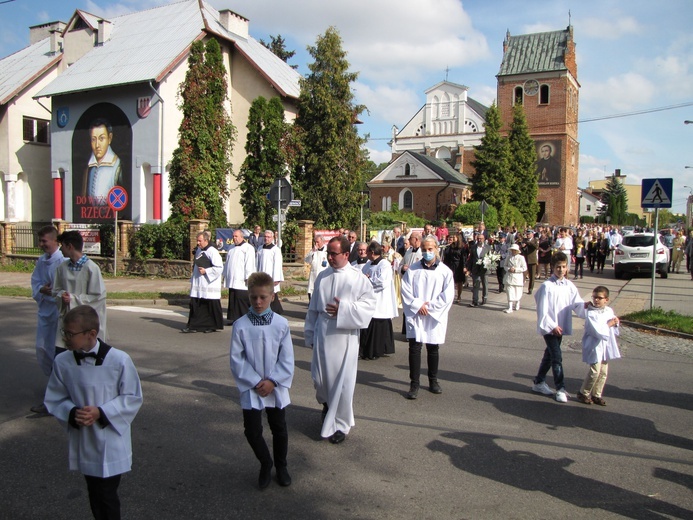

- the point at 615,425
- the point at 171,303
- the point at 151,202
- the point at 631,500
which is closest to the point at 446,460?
the point at 631,500

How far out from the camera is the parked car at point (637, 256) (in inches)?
866

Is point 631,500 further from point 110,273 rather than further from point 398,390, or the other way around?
point 110,273

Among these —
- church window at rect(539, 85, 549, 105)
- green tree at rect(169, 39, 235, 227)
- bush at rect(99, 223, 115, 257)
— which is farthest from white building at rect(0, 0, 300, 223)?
church window at rect(539, 85, 549, 105)

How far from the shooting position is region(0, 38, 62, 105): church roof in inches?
1164

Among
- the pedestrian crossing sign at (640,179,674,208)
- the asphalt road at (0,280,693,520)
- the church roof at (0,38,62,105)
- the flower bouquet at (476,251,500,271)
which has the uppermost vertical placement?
the church roof at (0,38,62,105)

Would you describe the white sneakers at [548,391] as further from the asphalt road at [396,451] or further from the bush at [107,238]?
the bush at [107,238]

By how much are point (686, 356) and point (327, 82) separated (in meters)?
17.7

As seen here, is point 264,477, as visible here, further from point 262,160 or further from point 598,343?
point 262,160

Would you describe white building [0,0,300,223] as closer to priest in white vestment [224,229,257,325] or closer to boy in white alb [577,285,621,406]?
priest in white vestment [224,229,257,325]

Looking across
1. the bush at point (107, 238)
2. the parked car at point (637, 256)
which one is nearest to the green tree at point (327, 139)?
the bush at point (107, 238)

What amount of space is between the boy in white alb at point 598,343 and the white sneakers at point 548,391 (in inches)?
9.5

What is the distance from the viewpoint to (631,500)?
14.0 feet

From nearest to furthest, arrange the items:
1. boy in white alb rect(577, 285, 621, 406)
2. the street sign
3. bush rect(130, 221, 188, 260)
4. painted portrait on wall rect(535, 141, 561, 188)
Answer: boy in white alb rect(577, 285, 621, 406) < the street sign < bush rect(130, 221, 188, 260) < painted portrait on wall rect(535, 141, 561, 188)

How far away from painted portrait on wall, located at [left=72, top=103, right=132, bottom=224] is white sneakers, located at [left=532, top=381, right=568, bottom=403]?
2212 cm
